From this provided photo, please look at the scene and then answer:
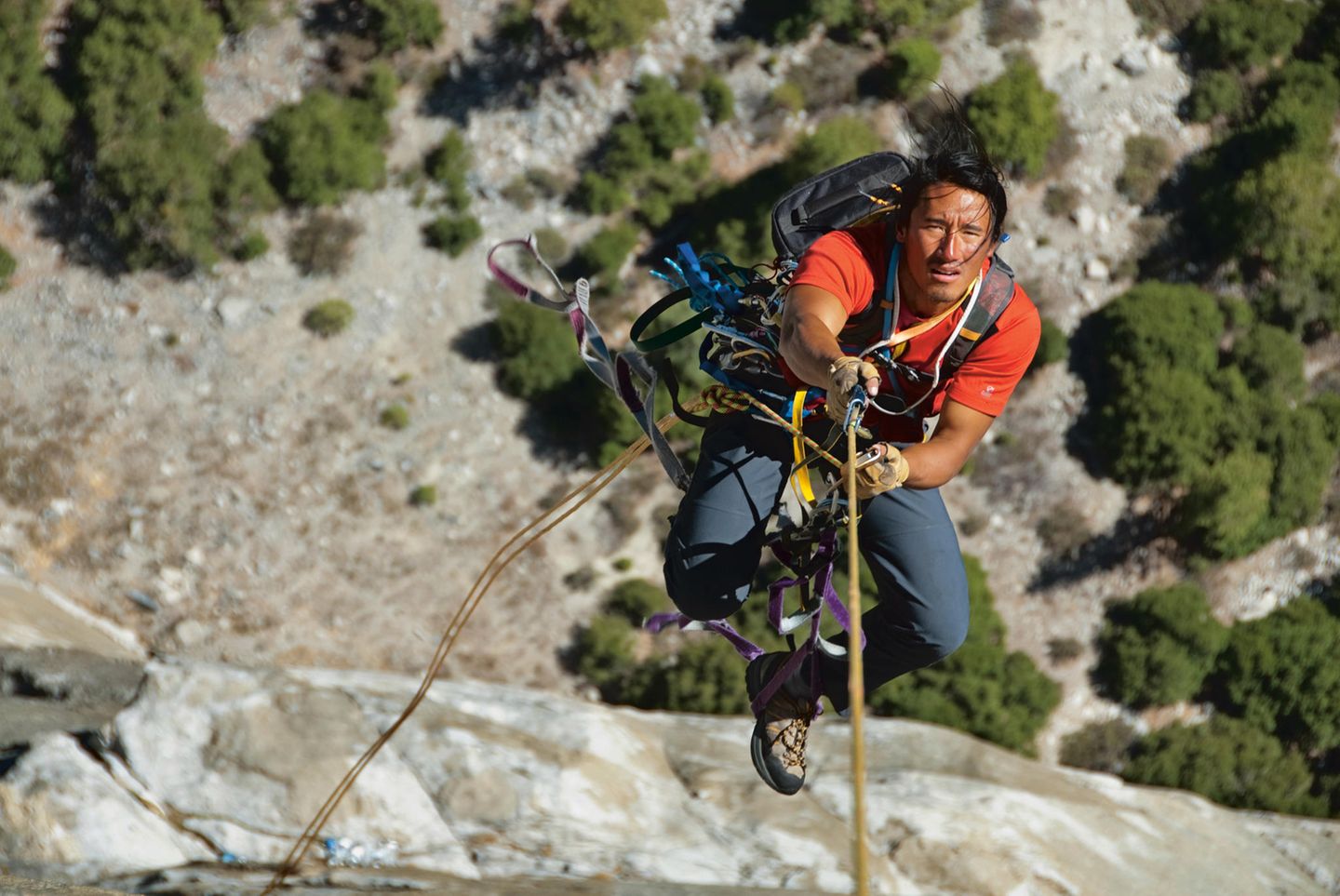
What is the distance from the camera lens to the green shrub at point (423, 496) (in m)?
16.6

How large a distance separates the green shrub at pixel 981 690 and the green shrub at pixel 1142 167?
6656mm

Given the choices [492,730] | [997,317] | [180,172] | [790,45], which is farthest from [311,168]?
[997,317]

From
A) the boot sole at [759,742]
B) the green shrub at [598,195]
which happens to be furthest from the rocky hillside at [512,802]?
the green shrub at [598,195]

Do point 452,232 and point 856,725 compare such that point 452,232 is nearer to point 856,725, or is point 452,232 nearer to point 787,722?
point 787,722

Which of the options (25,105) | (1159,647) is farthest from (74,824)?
(1159,647)

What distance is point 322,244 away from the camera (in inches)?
682

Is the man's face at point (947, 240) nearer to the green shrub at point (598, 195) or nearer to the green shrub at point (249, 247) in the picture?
the green shrub at point (598, 195)

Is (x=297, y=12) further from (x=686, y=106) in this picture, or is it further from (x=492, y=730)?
(x=492, y=730)

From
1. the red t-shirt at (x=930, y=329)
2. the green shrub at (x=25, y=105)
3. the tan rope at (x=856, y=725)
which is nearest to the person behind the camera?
the tan rope at (x=856, y=725)

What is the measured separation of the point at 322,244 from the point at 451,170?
2.15 metres

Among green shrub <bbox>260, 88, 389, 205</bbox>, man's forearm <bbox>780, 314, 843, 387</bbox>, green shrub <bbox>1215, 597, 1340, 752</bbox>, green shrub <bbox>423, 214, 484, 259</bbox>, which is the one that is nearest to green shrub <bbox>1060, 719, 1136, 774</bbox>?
green shrub <bbox>1215, 597, 1340, 752</bbox>

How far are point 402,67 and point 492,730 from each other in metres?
11.7

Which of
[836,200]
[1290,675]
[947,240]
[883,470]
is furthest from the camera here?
[1290,675]

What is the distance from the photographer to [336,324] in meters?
17.0
